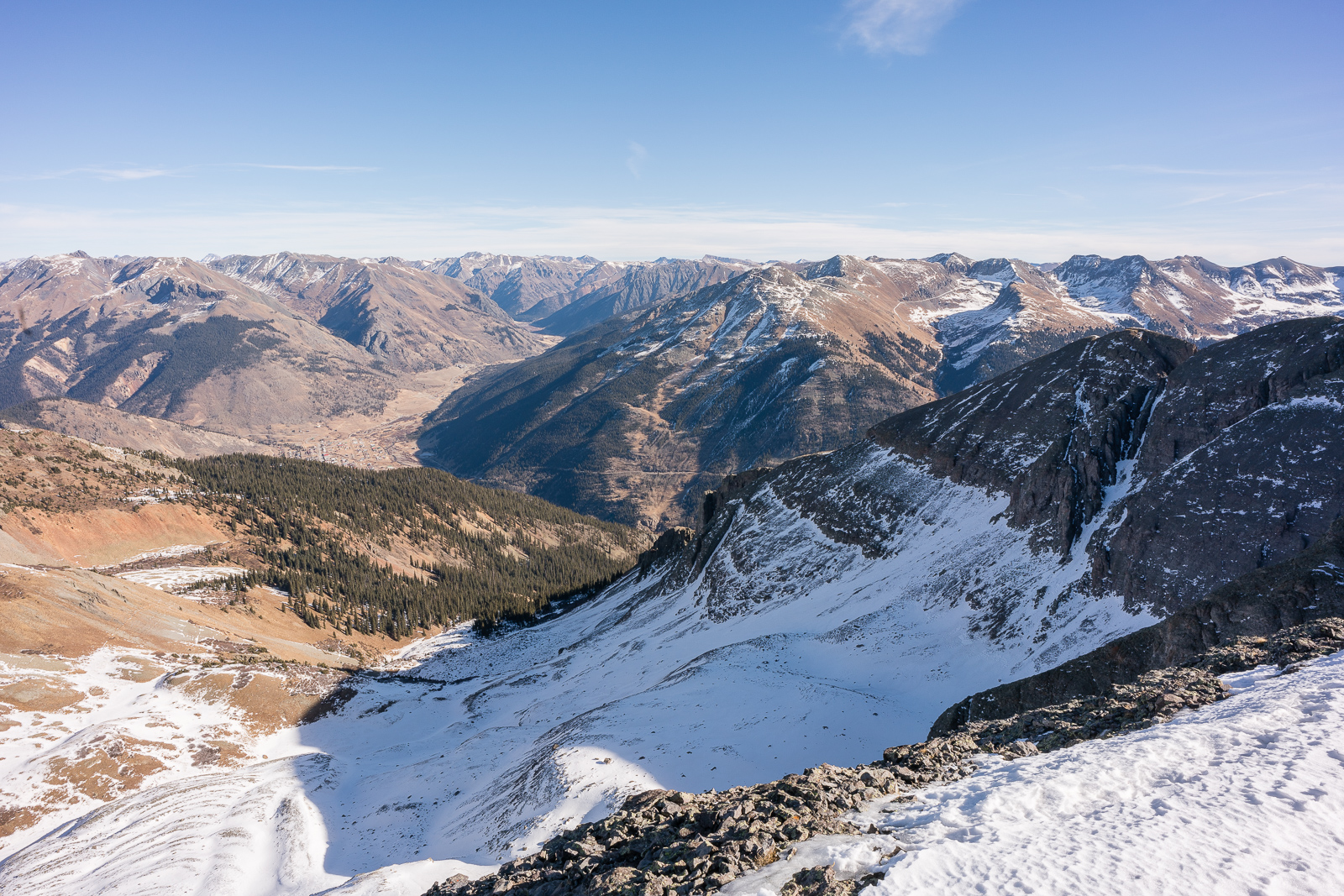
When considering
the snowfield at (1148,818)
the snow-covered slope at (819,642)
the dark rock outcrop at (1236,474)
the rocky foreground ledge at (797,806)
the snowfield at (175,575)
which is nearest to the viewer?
the snowfield at (1148,818)

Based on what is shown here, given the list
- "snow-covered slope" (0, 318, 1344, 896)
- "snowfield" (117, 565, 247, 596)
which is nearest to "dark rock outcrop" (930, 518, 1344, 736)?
"snow-covered slope" (0, 318, 1344, 896)

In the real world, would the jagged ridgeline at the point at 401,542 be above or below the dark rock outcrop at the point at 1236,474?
below

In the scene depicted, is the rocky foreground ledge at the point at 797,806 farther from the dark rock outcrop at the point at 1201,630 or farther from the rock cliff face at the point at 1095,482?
the rock cliff face at the point at 1095,482

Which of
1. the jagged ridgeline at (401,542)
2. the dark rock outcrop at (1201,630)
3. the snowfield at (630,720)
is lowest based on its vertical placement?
the jagged ridgeline at (401,542)

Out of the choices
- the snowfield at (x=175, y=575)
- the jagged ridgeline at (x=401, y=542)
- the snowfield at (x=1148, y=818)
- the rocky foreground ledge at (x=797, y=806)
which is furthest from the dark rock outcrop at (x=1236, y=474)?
the snowfield at (x=175, y=575)

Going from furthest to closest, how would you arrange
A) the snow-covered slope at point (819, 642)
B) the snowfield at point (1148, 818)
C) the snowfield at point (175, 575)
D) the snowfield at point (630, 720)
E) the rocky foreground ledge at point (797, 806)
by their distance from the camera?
1. the snowfield at point (175, 575)
2. the snow-covered slope at point (819, 642)
3. the snowfield at point (630, 720)
4. the rocky foreground ledge at point (797, 806)
5. the snowfield at point (1148, 818)

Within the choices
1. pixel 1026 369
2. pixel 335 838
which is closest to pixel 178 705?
pixel 335 838

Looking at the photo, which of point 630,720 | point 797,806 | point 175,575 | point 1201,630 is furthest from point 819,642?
point 175,575

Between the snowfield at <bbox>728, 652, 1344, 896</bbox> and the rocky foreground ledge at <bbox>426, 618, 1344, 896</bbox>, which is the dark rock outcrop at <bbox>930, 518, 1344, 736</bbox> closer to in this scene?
the rocky foreground ledge at <bbox>426, 618, 1344, 896</bbox>

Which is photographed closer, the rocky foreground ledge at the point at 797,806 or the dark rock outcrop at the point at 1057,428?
the rocky foreground ledge at the point at 797,806
